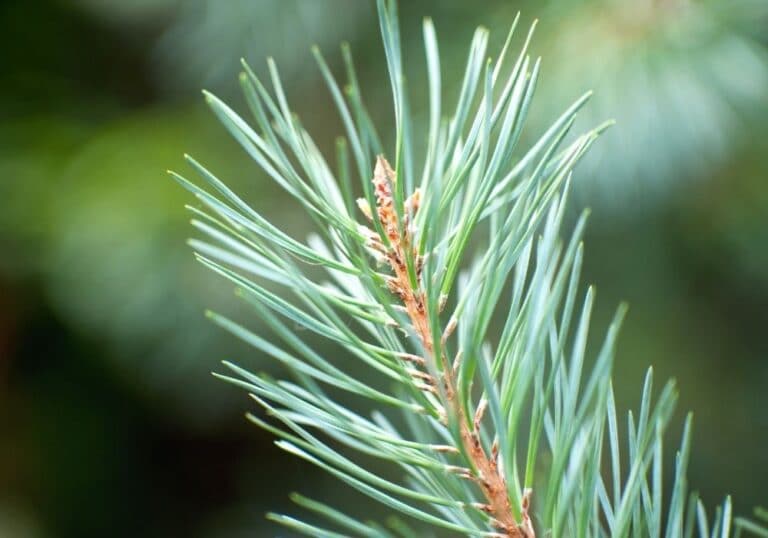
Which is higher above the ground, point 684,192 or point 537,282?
point 684,192

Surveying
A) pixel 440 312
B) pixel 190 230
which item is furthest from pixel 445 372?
pixel 190 230

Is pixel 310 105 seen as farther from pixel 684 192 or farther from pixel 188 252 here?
pixel 684 192

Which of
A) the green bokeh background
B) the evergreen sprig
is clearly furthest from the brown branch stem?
the green bokeh background

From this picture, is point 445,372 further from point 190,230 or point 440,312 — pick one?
point 190,230

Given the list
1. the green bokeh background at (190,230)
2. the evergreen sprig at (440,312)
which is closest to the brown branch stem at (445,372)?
the evergreen sprig at (440,312)

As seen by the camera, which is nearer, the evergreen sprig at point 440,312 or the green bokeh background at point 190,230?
the evergreen sprig at point 440,312

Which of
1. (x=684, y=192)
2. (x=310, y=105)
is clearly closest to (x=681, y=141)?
(x=684, y=192)

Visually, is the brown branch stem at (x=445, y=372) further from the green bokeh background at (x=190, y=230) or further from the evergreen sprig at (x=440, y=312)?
the green bokeh background at (x=190, y=230)

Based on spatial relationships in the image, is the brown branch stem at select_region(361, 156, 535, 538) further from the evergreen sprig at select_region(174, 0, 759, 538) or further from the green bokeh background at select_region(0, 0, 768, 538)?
the green bokeh background at select_region(0, 0, 768, 538)
